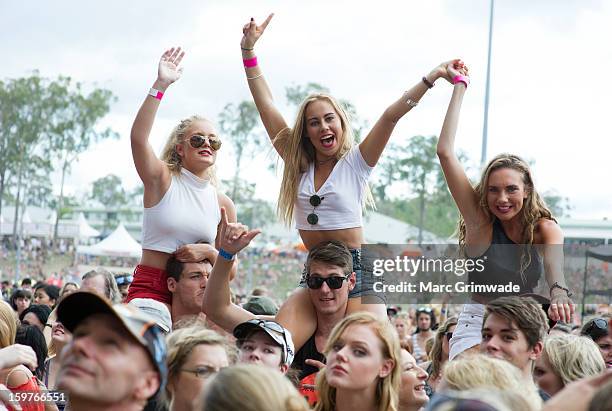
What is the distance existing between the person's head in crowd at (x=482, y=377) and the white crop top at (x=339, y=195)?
1768 mm

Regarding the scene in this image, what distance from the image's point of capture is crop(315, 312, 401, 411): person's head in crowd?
379cm

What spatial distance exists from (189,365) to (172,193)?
1891mm

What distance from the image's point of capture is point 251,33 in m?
5.61

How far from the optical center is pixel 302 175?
17.2 feet

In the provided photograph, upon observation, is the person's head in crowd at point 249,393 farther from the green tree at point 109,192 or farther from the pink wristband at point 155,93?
the green tree at point 109,192

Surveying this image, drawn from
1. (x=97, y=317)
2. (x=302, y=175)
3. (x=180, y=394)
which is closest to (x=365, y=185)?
(x=302, y=175)

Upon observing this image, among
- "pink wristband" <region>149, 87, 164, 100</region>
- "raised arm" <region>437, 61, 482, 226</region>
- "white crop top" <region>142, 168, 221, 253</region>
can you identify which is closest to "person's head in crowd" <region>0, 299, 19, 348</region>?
"white crop top" <region>142, 168, 221, 253</region>

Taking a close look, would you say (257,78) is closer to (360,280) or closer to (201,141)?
(201,141)

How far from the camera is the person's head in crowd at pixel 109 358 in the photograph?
102 inches

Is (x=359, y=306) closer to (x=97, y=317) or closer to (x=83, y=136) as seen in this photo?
(x=97, y=317)

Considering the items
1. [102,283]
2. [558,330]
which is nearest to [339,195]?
[558,330]

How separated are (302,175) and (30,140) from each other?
149 ft

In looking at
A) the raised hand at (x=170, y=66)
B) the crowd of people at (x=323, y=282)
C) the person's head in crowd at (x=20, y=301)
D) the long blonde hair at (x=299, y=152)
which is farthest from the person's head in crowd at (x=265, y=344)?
the person's head in crowd at (x=20, y=301)

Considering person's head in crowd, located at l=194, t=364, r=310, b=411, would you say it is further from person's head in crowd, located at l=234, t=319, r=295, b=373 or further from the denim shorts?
the denim shorts
